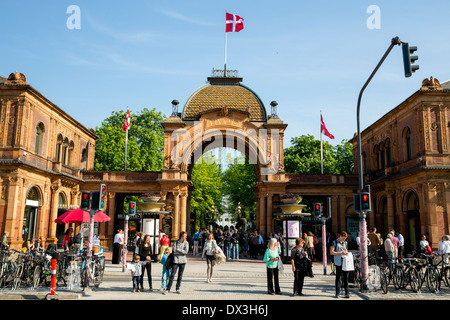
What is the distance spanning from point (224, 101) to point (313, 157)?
57.3ft

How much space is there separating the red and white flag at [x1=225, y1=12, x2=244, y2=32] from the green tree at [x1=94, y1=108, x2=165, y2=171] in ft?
57.9

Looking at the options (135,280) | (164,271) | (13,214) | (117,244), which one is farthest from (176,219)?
(135,280)

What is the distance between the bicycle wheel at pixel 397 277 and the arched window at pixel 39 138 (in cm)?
2588

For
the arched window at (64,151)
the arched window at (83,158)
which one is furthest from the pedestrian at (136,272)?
the arched window at (83,158)

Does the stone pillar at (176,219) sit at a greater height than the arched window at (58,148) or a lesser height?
lesser

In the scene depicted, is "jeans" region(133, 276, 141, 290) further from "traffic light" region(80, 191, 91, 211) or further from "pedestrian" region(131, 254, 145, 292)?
"traffic light" region(80, 191, 91, 211)

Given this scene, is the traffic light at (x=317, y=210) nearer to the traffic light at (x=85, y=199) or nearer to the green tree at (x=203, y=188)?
the traffic light at (x=85, y=199)

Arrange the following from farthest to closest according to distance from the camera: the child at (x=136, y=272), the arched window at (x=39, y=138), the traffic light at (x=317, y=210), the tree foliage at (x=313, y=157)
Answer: the tree foliage at (x=313, y=157), the arched window at (x=39, y=138), the traffic light at (x=317, y=210), the child at (x=136, y=272)

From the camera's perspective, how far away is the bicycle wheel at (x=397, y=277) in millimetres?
12862

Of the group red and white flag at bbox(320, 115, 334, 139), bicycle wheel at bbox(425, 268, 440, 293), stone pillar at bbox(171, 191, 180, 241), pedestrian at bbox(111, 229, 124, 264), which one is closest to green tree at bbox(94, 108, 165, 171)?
stone pillar at bbox(171, 191, 180, 241)

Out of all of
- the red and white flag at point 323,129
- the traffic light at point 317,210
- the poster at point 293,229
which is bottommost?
the poster at point 293,229

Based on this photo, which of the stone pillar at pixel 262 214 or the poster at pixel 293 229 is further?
the stone pillar at pixel 262 214
